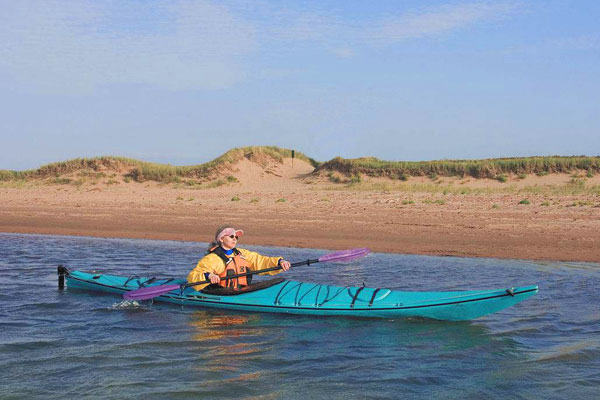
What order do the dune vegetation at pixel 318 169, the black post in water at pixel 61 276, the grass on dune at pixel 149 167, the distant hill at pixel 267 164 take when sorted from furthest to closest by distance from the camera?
the grass on dune at pixel 149 167 < the distant hill at pixel 267 164 < the dune vegetation at pixel 318 169 < the black post in water at pixel 61 276

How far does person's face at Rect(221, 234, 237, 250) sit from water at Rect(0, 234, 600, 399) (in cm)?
75

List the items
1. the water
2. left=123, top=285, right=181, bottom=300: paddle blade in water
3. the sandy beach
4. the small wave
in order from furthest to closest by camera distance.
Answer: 1. the sandy beach
2. the small wave
3. left=123, top=285, right=181, bottom=300: paddle blade in water
4. the water

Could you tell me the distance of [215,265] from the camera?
6695 mm

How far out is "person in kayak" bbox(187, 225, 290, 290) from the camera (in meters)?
6.60

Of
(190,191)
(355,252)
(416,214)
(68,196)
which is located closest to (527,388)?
(355,252)

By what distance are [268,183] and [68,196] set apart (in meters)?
7.57

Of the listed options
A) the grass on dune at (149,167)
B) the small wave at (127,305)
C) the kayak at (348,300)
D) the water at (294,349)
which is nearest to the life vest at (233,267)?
the kayak at (348,300)

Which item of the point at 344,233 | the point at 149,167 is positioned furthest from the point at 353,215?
the point at 149,167

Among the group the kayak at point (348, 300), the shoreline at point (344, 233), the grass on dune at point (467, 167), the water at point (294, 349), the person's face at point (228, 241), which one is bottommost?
the water at point (294, 349)

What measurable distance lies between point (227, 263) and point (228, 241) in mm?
270

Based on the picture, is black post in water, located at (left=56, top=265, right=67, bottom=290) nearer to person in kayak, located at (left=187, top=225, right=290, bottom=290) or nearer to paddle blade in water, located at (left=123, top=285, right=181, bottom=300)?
paddle blade in water, located at (left=123, top=285, right=181, bottom=300)

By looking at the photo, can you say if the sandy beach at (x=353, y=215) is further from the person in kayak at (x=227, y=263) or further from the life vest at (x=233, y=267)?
the life vest at (x=233, y=267)

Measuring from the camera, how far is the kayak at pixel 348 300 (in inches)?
229

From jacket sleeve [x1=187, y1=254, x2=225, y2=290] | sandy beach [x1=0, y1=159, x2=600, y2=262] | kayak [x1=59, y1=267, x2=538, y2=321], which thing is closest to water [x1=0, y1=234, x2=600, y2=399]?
kayak [x1=59, y1=267, x2=538, y2=321]
